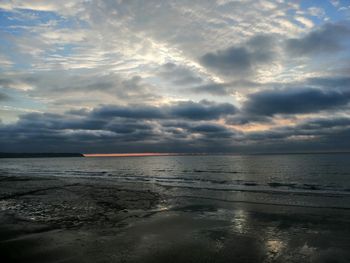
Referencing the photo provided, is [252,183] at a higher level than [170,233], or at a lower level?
lower

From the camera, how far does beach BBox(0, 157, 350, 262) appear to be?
33.0ft

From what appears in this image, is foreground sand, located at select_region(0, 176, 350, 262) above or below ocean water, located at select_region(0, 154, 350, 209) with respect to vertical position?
above

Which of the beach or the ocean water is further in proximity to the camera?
the ocean water

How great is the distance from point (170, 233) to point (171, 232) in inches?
7.9

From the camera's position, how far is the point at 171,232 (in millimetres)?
13508

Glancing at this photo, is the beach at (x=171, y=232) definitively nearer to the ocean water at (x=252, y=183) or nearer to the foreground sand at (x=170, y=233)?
the foreground sand at (x=170, y=233)

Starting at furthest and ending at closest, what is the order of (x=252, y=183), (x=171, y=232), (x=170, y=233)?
Result: (x=252, y=183)
(x=171, y=232)
(x=170, y=233)

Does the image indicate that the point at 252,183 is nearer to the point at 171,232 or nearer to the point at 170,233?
the point at 171,232

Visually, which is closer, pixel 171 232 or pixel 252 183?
pixel 171 232

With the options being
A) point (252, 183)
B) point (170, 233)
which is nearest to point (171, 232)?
point (170, 233)

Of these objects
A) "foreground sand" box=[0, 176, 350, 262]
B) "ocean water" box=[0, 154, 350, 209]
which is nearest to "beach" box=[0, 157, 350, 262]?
"foreground sand" box=[0, 176, 350, 262]

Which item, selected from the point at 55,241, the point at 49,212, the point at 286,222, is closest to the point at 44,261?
the point at 55,241

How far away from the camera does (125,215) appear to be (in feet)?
56.3

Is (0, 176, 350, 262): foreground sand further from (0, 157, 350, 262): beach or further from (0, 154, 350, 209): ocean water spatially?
(0, 154, 350, 209): ocean water
